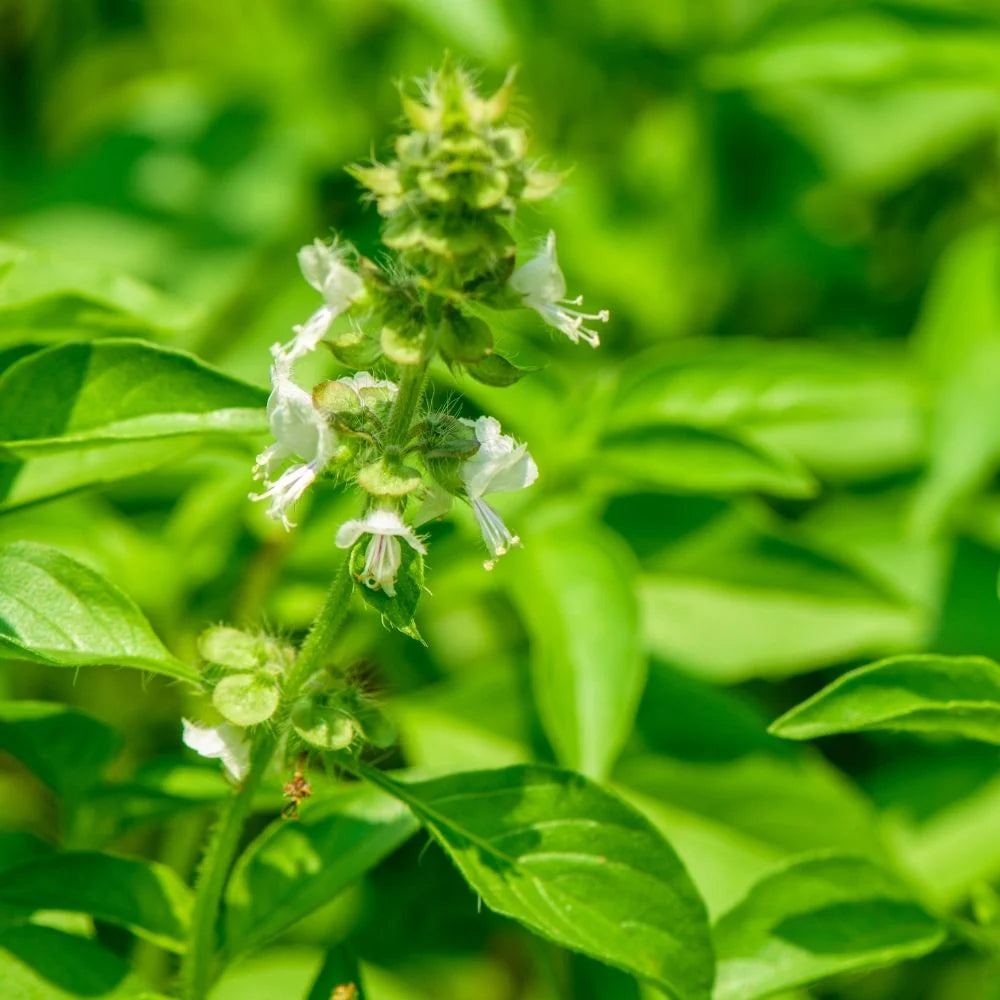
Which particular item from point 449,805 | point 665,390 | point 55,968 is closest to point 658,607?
point 665,390

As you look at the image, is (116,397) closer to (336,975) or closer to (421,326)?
(421,326)

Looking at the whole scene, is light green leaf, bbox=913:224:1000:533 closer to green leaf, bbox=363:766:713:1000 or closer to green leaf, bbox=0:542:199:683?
green leaf, bbox=363:766:713:1000

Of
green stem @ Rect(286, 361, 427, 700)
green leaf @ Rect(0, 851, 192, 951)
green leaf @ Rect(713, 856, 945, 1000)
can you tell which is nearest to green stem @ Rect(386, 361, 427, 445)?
green stem @ Rect(286, 361, 427, 700)

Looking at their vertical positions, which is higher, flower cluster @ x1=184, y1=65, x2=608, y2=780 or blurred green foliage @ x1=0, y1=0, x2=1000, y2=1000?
blurred green foliage @ x1=0, y1=0, x2=1000, y2=1000

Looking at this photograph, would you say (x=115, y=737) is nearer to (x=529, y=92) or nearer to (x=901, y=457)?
(x=901, y=457)

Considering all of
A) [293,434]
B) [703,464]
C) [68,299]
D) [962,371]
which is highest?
[962,371]

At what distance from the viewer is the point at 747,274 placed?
11.5 feet

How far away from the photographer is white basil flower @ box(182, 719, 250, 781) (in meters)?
1.45

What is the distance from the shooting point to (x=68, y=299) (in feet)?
5.98

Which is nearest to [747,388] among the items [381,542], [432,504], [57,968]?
[432,504]

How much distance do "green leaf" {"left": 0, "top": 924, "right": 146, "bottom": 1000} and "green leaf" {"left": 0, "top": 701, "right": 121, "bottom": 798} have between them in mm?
232

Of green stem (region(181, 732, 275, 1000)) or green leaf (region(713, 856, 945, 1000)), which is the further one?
green leaf (region(713, 856, 945, 1000))

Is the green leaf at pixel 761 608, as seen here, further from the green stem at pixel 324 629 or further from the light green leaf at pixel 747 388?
the green stem at pixel 324 629

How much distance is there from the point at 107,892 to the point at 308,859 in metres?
0.23
